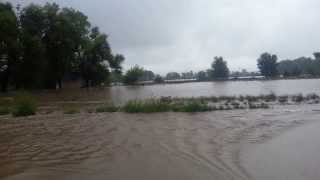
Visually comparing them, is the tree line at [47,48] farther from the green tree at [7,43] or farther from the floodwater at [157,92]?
the floodwater at [157,92]

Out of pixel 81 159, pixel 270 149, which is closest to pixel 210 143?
pixel 270 149

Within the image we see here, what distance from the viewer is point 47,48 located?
7575 cm

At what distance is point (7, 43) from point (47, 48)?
11.2 meters

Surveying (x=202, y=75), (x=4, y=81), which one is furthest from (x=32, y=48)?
(x=202, y=75)

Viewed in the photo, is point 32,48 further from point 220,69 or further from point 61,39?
point 220,69

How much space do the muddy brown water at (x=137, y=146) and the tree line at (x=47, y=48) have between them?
4726 cm

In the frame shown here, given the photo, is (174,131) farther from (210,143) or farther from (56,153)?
(56,153)

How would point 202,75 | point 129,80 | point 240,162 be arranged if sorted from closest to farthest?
1. point 240,162
2. point 129,80
3. point 202,75

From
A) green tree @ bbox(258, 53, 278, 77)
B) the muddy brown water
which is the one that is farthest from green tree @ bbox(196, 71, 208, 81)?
the muddy brown water

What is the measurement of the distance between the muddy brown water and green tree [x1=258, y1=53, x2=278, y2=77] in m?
128

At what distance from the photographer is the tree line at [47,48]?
67225mm

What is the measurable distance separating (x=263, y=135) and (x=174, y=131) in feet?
9.86

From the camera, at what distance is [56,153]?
1262cm

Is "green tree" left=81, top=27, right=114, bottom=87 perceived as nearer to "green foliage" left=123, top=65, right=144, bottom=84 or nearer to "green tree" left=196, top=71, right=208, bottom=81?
"green foliage" left=123, top=65, right=144, bottom=84
